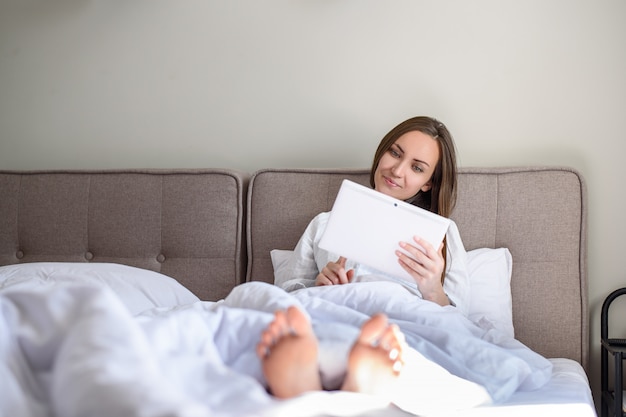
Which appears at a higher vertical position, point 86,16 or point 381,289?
point 86,16

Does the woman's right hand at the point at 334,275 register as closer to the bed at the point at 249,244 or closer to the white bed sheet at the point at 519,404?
the bed at the point at 249,244

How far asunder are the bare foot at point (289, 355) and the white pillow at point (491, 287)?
91cm

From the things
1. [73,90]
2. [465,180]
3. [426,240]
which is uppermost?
[73,90]

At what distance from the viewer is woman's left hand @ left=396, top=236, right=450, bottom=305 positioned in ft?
5.24

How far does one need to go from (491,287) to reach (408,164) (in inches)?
15.5

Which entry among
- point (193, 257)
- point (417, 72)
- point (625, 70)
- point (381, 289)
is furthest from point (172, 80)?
point (625, 70)

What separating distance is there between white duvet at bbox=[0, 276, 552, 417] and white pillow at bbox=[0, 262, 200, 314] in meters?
0.36

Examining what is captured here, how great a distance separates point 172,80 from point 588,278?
148 cm

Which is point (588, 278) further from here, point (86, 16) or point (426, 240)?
point (86, 16)

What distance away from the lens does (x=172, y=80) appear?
2.38 metres

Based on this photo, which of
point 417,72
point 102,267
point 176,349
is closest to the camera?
point 176,349

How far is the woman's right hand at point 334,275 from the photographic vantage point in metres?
1.61

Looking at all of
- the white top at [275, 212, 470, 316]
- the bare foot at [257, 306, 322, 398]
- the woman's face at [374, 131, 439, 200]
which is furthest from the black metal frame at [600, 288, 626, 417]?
the bare foot at [257, 306, 322, 398]

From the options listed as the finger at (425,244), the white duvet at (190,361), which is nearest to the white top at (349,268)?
the finger at (425,244)
